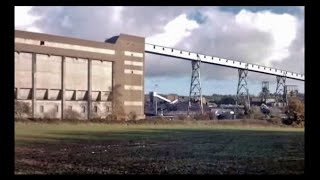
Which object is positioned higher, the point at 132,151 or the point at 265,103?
the point at 265,103

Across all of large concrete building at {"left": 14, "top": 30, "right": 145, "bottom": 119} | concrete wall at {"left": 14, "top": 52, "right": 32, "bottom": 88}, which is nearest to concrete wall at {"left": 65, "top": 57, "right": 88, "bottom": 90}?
large concrete building at {"left": 14, "top": 30, "right": 145, "bottom": 119}

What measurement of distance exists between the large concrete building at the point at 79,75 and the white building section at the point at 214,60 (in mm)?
548

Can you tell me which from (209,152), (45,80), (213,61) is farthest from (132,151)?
(45,80)

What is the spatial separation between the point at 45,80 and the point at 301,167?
961 cm

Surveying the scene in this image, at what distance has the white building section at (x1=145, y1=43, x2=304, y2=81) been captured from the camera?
1030cm

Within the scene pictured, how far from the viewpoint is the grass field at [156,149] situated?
8.47 m

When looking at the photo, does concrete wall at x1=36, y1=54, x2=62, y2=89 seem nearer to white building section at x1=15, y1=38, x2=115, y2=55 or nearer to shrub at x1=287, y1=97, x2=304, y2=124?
white building section at x1=15, y1=38, x2=115, y2=55

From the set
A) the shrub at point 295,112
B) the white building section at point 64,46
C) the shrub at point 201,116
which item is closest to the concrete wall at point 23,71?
the white building section at point 64,46

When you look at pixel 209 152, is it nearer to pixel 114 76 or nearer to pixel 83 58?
pixel 114 76

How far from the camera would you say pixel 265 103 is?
11914mm

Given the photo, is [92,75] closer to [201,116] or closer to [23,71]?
[23,71]

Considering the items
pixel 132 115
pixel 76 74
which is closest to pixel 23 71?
pixel 76 74
